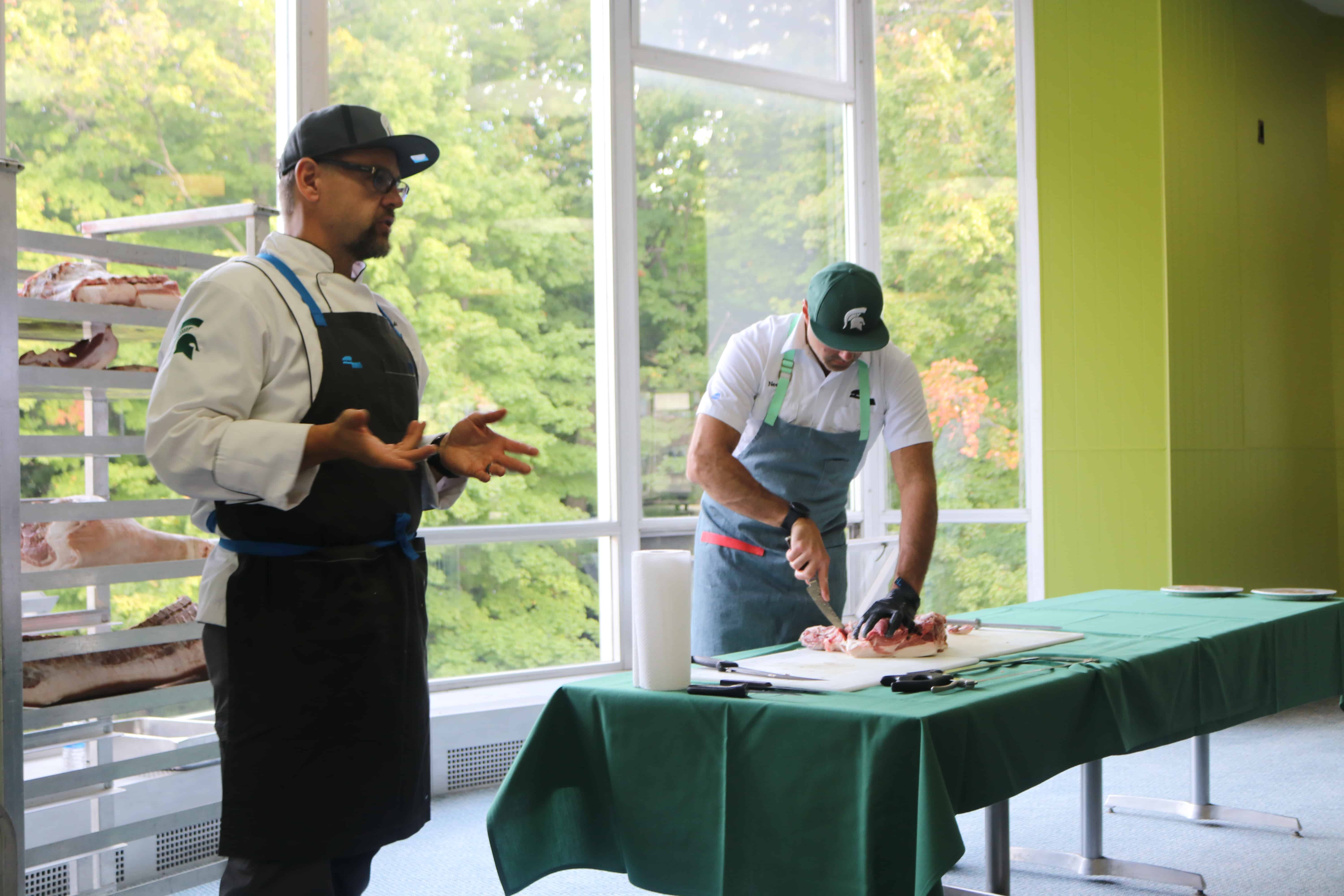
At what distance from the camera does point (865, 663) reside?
2068 millimetres

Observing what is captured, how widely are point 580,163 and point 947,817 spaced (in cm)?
378

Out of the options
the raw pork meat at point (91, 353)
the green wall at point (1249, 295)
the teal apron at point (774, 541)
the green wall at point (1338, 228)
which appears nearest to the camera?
the raw pork meat at point (91, 353)

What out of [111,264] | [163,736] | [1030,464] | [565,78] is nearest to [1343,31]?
[1030,464]

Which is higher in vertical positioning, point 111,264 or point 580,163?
point 580,163

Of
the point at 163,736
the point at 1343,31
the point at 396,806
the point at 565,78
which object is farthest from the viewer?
the point at 1343,31

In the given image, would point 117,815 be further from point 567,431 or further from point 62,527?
point 567,431

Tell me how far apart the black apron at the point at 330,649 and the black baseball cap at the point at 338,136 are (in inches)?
7.0

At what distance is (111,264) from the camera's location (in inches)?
152

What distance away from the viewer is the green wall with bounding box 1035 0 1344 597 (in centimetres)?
505

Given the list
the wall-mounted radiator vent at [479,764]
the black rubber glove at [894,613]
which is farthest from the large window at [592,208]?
the black rubber glove at [894,613]

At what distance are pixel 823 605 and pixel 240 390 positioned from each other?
4.28 feet

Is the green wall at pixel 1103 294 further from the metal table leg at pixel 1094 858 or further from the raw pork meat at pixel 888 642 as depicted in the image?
the raw pork meat at pixel 888 642

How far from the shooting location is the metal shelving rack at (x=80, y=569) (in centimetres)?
225

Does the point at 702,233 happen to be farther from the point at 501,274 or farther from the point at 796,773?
the point at 796,773
